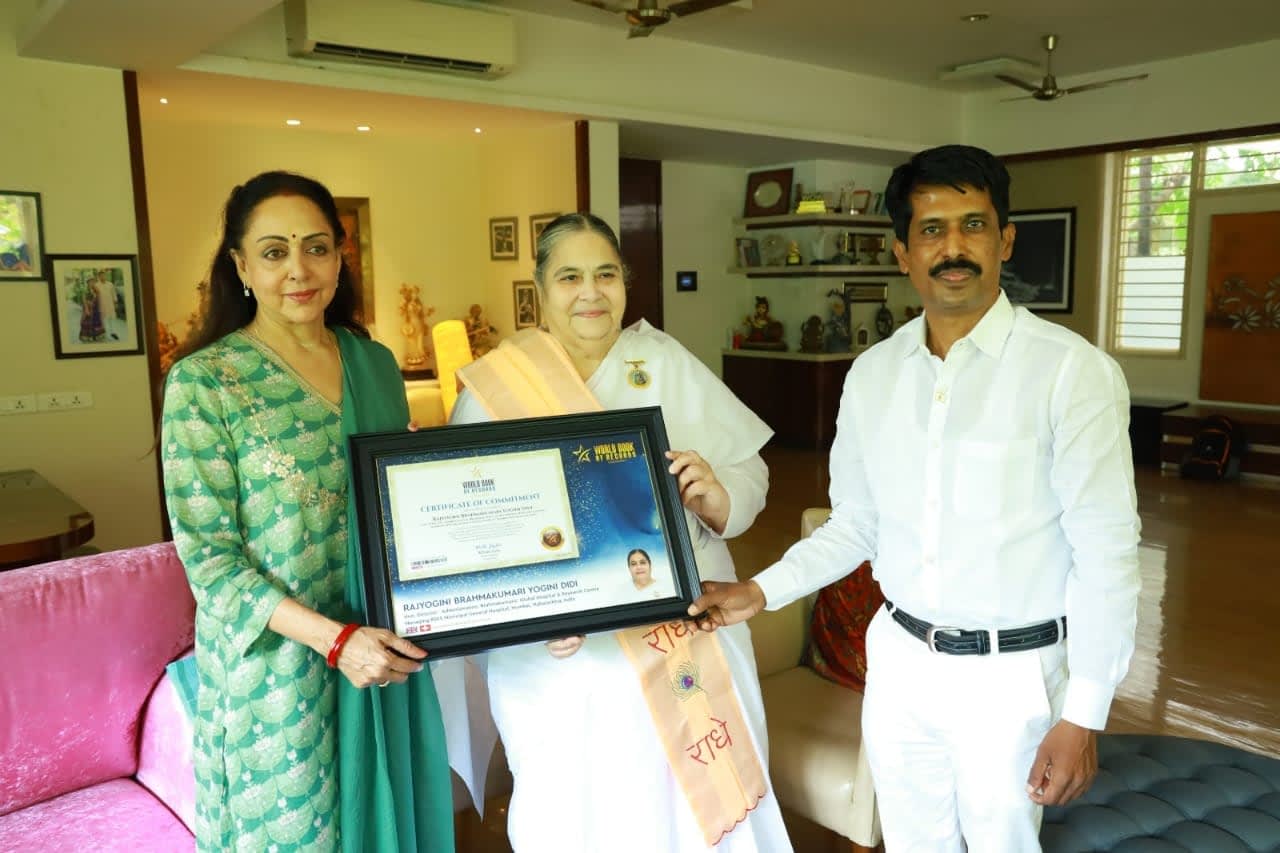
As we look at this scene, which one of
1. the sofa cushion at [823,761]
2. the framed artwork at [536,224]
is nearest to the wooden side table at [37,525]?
the sofa cushion at [823,761]

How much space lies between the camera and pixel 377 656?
1.48 meters

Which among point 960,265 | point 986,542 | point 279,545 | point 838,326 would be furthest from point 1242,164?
point 279,545

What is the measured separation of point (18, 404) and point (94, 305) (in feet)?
1.84

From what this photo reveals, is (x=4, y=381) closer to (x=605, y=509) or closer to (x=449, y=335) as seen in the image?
(x=449, y=335)

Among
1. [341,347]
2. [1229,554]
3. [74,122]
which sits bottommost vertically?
[1229,554]

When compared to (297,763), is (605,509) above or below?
above

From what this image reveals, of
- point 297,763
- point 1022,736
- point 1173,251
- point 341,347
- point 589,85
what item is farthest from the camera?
point 1173,251

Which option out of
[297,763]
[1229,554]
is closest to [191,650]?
[297,763]

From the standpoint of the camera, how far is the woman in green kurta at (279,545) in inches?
61.0

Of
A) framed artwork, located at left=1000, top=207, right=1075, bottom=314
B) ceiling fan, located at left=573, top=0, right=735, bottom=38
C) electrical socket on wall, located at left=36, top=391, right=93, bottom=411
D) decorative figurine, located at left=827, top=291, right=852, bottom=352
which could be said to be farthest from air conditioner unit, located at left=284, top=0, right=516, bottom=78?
framed artwork, located at left=1000, top=207, right=1075, bottom=314

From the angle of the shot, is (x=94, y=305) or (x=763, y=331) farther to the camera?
(x=763, y=331)

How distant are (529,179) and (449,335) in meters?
1.26

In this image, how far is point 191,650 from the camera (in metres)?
2.22

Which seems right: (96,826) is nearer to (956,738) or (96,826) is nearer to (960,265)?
(956,738)
